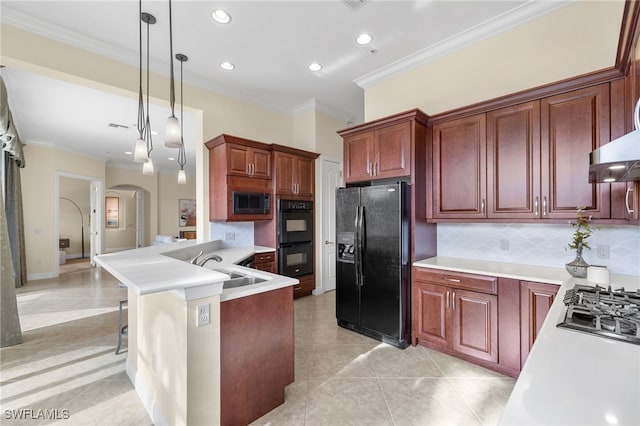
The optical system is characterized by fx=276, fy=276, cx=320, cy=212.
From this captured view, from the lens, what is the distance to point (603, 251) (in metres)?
2.23

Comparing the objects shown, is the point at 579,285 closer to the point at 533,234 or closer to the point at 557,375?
the point at 533,234

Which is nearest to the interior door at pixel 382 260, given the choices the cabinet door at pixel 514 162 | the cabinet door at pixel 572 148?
the cabinet door at pixel 514 162

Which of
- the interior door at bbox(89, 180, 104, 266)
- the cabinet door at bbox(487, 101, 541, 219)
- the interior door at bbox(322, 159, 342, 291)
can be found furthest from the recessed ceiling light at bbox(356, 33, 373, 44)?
the interior door at bbox(89, 180, 104, 266)

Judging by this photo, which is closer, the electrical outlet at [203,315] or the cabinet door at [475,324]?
the electrical outlet at [203,315]

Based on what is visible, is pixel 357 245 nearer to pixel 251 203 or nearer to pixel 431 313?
pixel 431 313

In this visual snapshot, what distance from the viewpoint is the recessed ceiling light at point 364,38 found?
2.95m

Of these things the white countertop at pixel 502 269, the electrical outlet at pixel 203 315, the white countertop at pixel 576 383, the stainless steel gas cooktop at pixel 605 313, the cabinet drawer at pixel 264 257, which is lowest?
the cabinet drawer at pixel 264 257

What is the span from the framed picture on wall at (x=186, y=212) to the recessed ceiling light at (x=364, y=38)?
9128 mm

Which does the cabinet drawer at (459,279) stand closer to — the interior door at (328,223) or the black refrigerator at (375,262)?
the black refrigerator at (375,262)

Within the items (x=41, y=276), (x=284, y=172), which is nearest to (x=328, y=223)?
(x=284, y=172)

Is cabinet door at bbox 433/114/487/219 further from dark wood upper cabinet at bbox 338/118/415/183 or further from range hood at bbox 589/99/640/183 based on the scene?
range hood at bbox 589/99/640/183

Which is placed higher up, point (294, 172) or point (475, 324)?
point (294, 172)

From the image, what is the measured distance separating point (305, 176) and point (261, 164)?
Answer: 2.64 feet

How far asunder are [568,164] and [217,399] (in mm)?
3016
